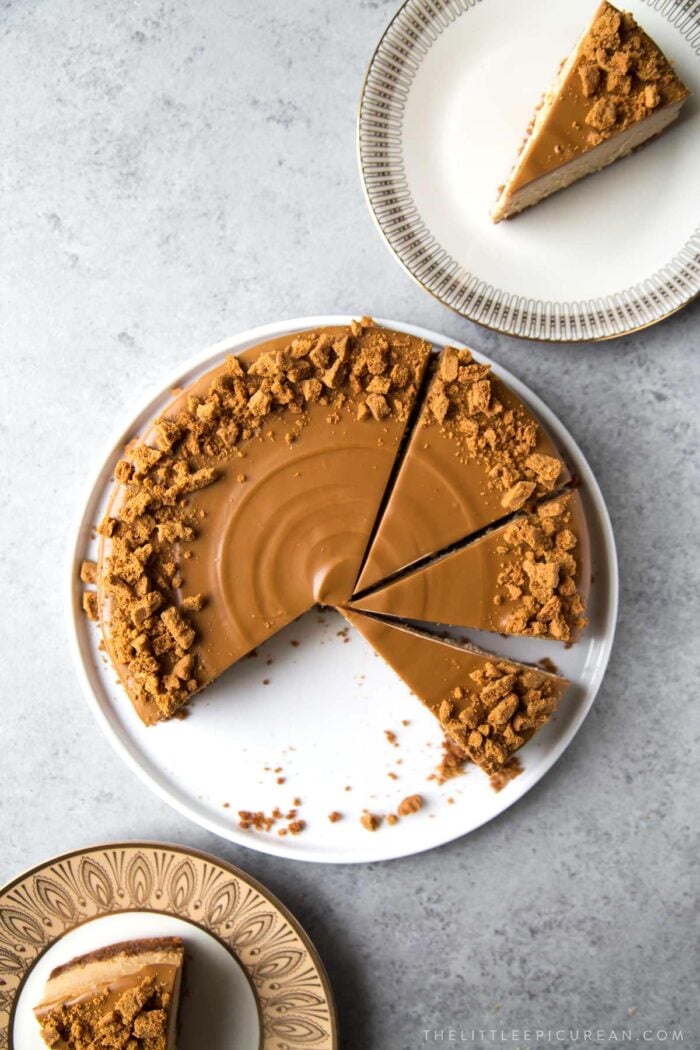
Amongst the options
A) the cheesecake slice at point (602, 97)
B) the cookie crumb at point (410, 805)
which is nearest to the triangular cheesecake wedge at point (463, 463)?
the cheesecake slice at point (602, 97)

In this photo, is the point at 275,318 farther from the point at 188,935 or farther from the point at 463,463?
the point at 188,935

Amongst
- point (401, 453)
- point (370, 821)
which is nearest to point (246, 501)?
point (401, 453)

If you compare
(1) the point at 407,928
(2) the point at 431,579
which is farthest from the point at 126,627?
(1) the point at 407,928

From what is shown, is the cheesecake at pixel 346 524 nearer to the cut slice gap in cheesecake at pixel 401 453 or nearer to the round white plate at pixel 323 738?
the cut slice gap in cheesecake at pixel 401 453

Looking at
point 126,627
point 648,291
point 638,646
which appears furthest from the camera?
point 638,646

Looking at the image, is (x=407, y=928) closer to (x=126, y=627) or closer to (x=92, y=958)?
(x=92, y=958)

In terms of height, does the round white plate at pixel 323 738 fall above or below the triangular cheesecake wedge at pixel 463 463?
below
